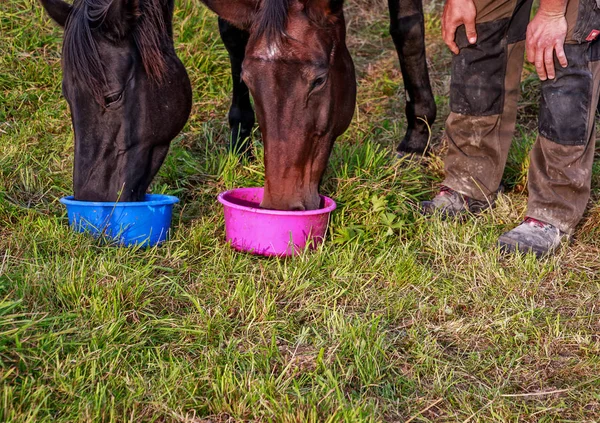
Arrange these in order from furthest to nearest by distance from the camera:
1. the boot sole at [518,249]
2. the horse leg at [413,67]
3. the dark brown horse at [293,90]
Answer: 1. the horse leg at [413,67]
2. the boot sole at [518,249]
3. the dark brown horse at [293,90]

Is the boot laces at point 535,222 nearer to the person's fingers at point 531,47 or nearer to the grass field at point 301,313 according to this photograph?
the grass field at point 301,313

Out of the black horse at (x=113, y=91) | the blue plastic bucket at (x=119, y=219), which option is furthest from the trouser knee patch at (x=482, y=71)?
the blue plastic bucket at (x=119, y=219)

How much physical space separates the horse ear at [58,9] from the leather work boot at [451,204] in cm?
203

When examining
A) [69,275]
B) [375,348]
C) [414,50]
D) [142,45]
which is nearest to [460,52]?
[414,50]

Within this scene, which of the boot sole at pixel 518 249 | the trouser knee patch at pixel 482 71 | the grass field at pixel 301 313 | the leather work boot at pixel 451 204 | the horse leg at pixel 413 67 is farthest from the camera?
the horse leg at pixel 413 67

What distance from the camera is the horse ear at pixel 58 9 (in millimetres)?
3340

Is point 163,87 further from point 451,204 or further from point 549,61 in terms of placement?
point 549,61

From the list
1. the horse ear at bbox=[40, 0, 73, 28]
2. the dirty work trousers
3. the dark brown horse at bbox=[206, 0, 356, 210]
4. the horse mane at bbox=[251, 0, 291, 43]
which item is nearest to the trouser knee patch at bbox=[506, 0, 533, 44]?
the dirty work trousers

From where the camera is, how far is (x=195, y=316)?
252 centimetres

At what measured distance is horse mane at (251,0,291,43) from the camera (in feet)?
9.82

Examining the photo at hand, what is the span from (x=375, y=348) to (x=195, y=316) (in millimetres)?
670

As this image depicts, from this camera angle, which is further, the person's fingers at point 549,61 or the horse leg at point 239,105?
the horse leg at point 239,105

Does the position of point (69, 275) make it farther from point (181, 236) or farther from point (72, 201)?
point (181, 236)

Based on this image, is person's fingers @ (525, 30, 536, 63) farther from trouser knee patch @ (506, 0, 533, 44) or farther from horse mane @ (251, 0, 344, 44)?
horse mane @ (251, 0, 344, 44)
